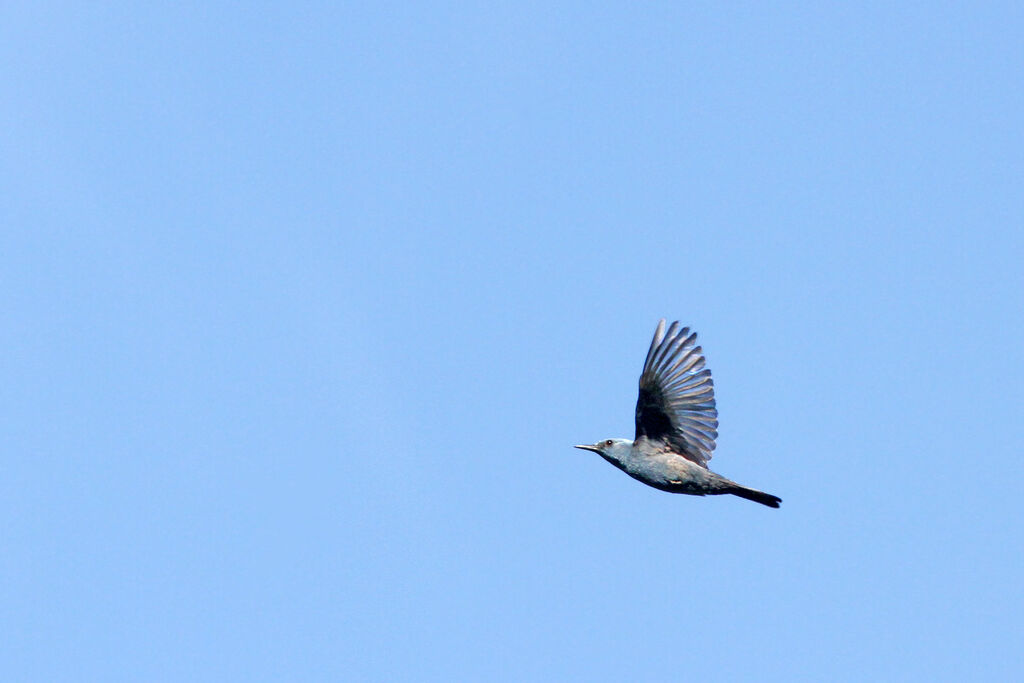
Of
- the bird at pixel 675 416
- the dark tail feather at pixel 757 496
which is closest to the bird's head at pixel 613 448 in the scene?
the bird at pixel 675 416

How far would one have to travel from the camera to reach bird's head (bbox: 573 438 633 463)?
17.2 metres

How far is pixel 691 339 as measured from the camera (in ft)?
55.3

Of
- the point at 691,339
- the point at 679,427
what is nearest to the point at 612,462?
the point at 679,427

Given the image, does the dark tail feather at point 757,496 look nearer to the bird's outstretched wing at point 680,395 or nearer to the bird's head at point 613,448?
the bird's outstretched wing at point 680,395

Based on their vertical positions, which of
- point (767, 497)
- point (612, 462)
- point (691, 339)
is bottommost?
point (767, 497)

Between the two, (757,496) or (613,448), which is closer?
(757,496)

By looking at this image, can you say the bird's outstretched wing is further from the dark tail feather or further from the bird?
the dark tail feather

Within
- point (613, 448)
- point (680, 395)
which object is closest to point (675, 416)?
point (680, 395)

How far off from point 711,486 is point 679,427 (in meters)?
1.16

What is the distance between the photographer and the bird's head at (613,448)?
56.5 feet

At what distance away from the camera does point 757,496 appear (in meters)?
16.2

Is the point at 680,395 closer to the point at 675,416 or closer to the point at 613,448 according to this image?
the point at 675,416

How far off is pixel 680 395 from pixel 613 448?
156 centimetres

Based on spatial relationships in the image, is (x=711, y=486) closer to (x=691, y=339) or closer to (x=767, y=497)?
(x=767, y=497)
